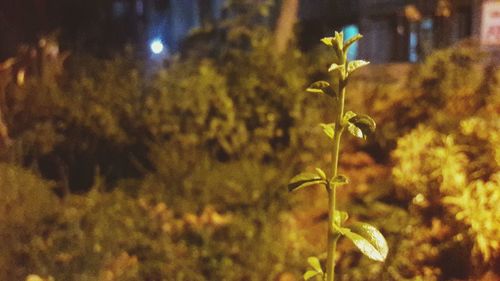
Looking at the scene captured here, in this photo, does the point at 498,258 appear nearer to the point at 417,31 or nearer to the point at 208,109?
the point at 208,109

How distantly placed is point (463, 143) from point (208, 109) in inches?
90.5

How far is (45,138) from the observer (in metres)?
7.43

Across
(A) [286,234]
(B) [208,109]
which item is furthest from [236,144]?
(A) [286,234]

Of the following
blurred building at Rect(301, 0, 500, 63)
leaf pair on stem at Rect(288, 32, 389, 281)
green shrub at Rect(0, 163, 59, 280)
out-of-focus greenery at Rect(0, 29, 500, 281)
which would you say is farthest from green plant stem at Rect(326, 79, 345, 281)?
blurred building at Rect(301, 0, 500, 63)

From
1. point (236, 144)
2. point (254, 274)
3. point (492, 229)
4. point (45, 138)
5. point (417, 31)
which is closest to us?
point (492, 229)

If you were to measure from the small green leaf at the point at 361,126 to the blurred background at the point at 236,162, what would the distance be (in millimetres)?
2201

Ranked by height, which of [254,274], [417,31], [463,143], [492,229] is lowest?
[254,274]

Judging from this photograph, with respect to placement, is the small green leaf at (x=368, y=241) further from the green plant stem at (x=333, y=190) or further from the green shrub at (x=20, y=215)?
the green shrub at (x=20, y=215)

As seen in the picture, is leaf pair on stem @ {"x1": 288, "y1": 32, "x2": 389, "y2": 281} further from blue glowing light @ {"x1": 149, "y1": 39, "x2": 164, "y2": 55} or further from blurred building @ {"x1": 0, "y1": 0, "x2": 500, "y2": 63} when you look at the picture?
blue glowing light @ {"x1": 149, "y1": 39, "x2": 164, "y2": 55}

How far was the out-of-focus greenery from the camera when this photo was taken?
15.5ft

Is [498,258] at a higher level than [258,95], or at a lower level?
lower

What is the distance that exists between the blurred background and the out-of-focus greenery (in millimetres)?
14

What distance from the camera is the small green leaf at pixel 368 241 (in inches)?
92.2

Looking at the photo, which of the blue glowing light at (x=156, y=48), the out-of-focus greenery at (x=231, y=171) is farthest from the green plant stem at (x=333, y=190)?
the blue glowing light at (x=156, y=48)
